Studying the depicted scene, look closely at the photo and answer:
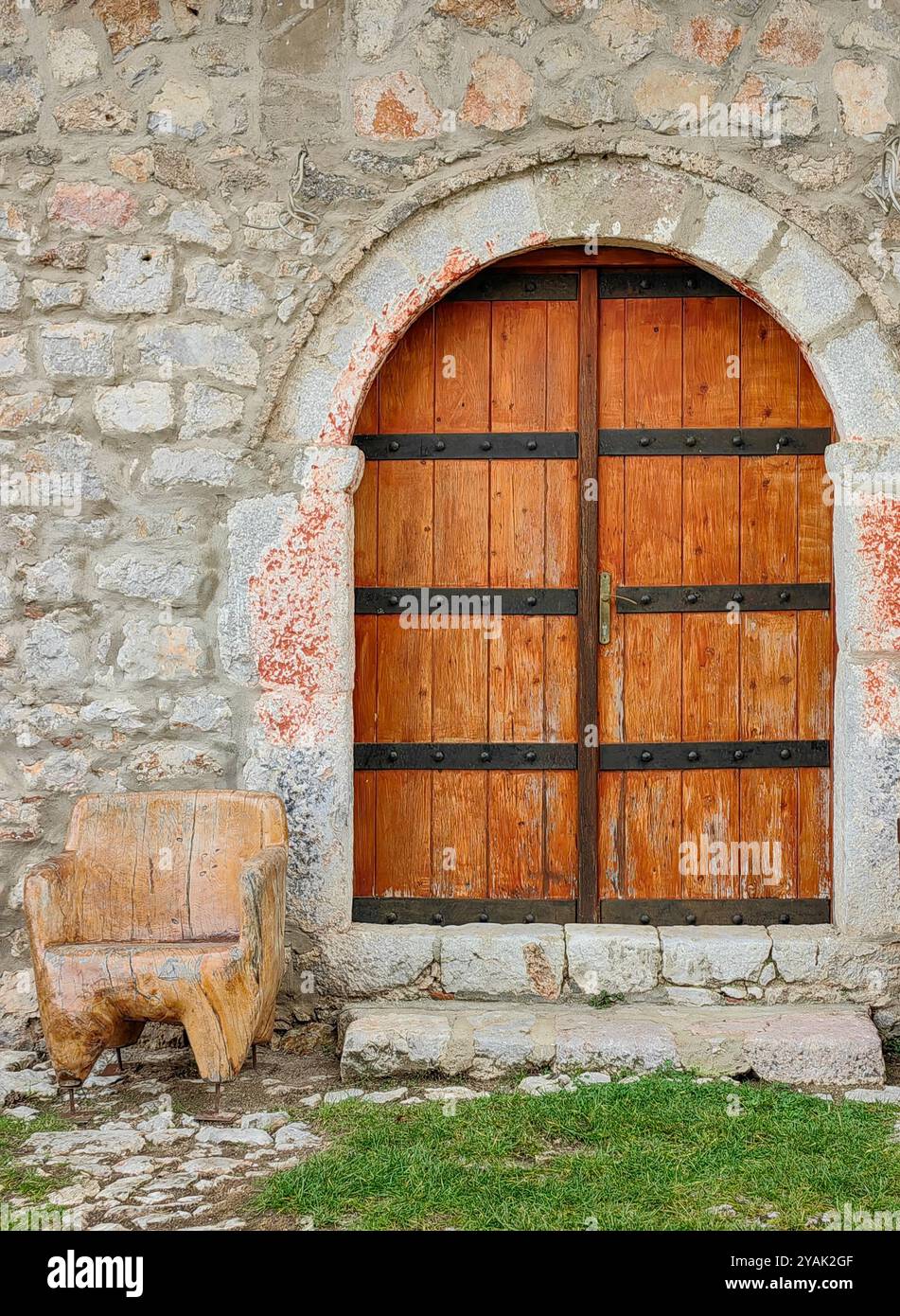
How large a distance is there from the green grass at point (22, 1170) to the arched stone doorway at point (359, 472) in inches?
38.6

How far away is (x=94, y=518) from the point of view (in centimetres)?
400

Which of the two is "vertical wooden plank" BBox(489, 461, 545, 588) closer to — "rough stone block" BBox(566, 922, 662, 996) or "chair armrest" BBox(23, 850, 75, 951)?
"rough stone block" BBox(566, 922, 662, 996)

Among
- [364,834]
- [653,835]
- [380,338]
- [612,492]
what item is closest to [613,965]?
[653,835]

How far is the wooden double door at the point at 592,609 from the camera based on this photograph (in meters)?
4.18

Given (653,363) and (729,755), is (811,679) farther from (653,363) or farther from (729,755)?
(653,363)

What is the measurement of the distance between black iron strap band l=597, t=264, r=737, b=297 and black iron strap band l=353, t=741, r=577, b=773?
153 cm

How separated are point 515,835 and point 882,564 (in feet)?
4.80

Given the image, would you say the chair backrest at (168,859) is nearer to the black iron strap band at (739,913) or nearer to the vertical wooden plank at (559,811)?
the vertical wooden plank at (559,811)

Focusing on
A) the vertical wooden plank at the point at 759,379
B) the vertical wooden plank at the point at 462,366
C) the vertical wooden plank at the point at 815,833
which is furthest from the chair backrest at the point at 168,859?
the vertical wooden plank at the point at 759,379

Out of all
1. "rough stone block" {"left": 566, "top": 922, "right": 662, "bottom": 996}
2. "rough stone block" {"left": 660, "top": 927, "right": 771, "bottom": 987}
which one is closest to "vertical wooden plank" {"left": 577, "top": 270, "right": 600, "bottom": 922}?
"rough stone block" {"left": 566, "top": 922, "right": 662, "bottom": 996}

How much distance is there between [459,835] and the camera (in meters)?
4.23

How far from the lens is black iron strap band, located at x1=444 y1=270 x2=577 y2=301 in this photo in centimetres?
419
